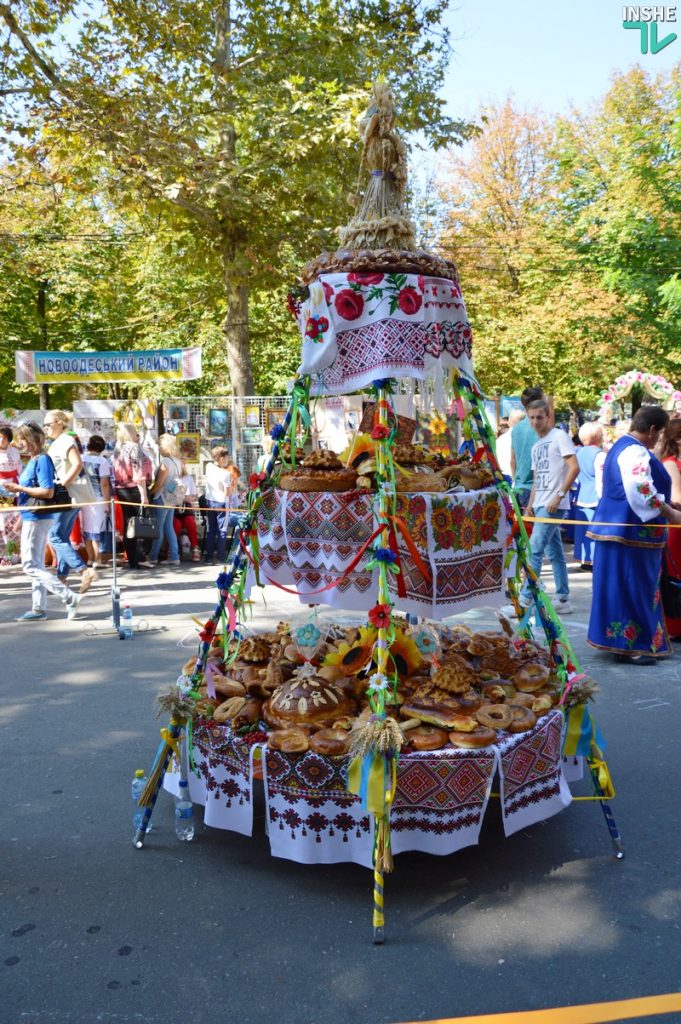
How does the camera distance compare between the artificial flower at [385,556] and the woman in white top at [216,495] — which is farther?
the woman in white top at [216,495]

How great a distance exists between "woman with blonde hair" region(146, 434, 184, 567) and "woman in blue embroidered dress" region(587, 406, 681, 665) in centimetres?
704

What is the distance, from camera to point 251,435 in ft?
54.1

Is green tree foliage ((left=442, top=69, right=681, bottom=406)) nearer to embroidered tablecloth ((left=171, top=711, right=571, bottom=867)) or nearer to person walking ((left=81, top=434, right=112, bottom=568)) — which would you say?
person walking ((left=81, top=434, right=112, bottom=568))

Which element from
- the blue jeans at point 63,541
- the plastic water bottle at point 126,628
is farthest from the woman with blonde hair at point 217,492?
the plastic water bottle at point 126,628

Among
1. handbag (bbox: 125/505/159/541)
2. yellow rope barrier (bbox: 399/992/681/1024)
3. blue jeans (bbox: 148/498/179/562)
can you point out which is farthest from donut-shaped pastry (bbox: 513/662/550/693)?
blue jeans (bbox: 148/498/179/562)

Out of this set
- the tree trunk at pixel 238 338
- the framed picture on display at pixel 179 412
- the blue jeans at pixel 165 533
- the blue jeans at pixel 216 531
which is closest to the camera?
the blue jeans at pixel 165 533

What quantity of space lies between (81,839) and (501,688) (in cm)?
214

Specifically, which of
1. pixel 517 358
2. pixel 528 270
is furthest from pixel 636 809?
pixel 528 270

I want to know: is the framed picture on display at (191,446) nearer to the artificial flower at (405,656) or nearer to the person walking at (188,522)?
the person walking at (188,522)

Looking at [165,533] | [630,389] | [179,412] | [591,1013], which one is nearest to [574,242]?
[630,389]

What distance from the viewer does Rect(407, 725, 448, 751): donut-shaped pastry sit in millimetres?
3562

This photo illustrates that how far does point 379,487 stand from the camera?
3682 millimetres

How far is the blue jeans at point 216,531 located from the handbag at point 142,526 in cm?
96

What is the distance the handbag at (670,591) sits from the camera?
7.61 meters
